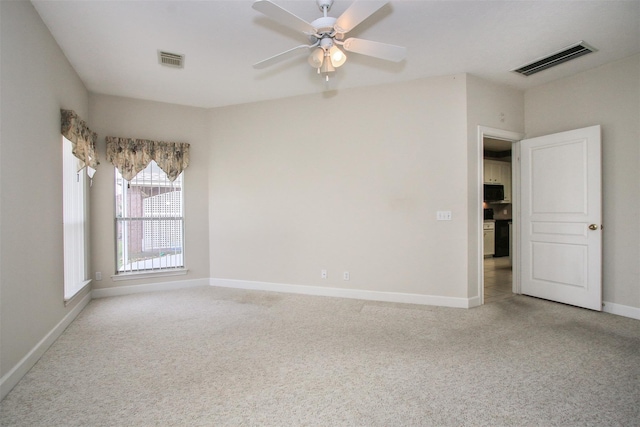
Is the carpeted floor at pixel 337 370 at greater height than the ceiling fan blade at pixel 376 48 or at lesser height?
lesser

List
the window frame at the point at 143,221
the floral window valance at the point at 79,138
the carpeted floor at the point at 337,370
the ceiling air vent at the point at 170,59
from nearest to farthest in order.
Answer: the carpeted floor at the point at 337,370
the floral window valance at the point at 79,138
the ceiling air vent at the point at 170,59
the window frame at the point at 143,221

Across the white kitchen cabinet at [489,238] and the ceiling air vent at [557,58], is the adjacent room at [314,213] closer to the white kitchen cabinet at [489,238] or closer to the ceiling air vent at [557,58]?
the ceiling air vent at [557,58]

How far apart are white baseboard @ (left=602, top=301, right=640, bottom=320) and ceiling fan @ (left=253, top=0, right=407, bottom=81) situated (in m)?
3.57

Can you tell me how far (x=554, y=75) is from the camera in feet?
12.0

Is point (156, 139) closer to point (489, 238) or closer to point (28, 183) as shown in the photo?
point (28, 183)

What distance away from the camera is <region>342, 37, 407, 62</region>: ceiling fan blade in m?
2.26

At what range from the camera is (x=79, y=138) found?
3.21 metres

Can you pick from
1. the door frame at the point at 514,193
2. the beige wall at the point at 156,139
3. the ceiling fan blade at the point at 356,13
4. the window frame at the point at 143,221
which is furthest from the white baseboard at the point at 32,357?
the door frame at the point at 514,193

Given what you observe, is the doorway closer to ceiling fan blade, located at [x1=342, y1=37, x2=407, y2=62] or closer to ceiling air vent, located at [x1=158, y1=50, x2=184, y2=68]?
ceiling fan blade, located at [x1=342, y1=37, x2=407, y2=62]

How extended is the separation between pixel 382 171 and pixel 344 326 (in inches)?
77.0

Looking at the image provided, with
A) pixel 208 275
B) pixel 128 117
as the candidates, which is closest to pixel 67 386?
pixel 208 275

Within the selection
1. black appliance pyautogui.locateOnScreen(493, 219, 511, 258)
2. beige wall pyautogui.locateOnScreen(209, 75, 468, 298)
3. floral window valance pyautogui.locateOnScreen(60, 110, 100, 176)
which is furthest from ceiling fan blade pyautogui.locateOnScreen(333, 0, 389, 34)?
black appliance pyautogui.locateOnScreen(493, 219, 511, 258)

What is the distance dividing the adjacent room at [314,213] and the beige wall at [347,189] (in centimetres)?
3

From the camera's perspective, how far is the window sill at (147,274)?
167 inches
